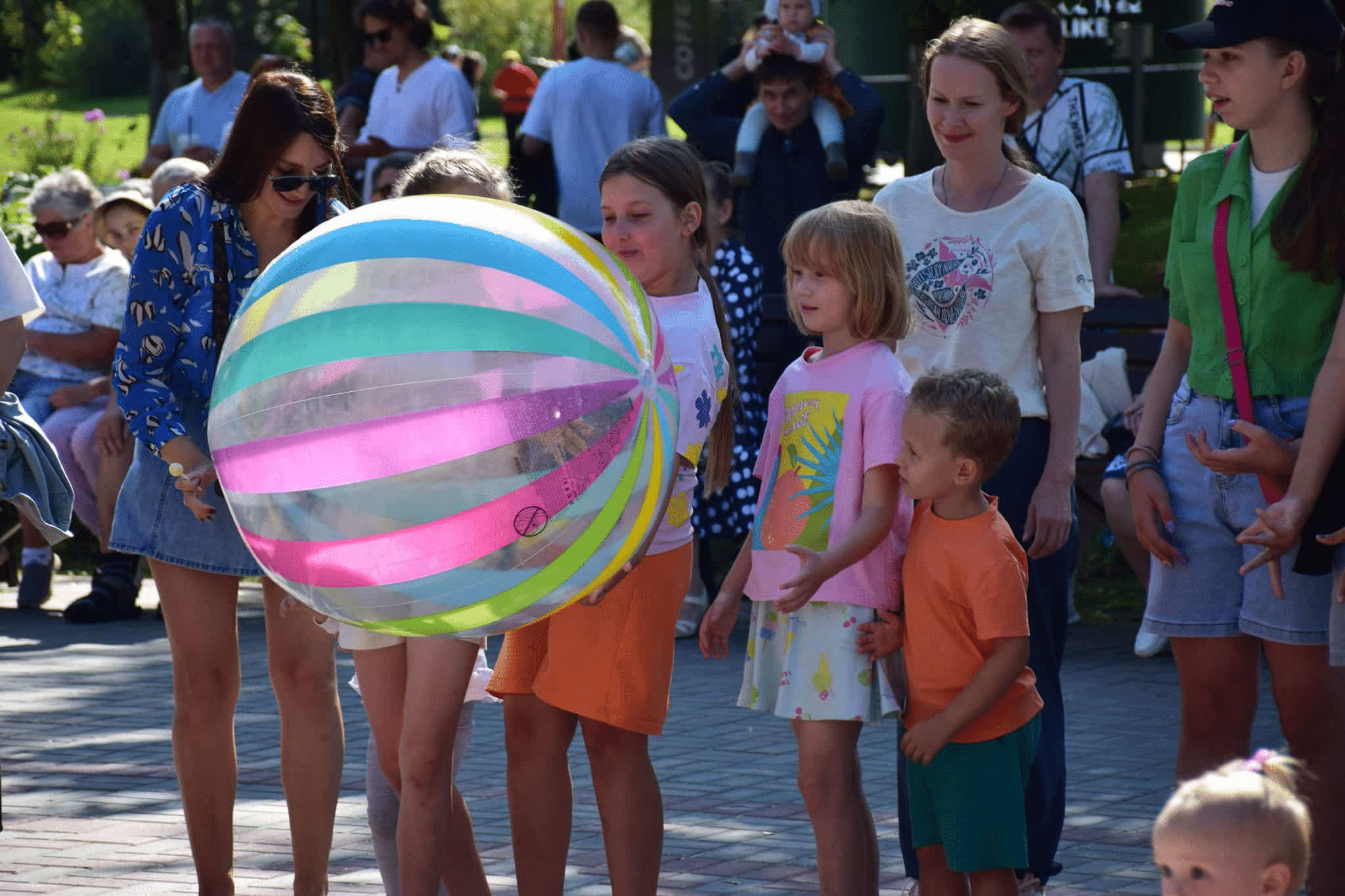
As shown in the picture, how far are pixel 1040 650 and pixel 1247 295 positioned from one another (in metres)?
1.08

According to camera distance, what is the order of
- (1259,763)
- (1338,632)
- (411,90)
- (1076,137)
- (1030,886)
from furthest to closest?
1. (411,90)
2. (1076,137)
3. (1030,886)
4. (1338,632)
5. (1259,763)

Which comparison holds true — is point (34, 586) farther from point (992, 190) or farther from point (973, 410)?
point (973, 410)

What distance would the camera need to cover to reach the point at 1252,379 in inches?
163

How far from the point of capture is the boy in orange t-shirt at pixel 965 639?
4012 millimetres

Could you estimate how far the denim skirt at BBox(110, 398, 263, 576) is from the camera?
14.8 feet

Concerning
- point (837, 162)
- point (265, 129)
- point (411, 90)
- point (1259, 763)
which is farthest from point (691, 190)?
point (411, 90)

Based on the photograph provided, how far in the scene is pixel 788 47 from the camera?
30.9 feet

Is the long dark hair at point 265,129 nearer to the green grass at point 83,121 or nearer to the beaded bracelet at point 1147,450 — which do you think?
the beaded bracelet at point 1147,450

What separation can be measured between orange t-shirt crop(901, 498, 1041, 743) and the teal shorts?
1.5 inches

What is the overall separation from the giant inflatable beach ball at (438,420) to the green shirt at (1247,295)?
1427mm

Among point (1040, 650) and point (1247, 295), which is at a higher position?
point (1247, 295)

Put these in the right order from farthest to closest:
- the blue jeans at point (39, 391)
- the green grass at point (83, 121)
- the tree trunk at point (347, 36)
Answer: the green grass at point (83, 121)
the tree trunk at point (347, 36)
the blue jeans at point (39, 391)

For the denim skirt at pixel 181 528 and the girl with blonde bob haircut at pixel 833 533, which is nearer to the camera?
the girl with blonde bob haircut at pixel 833 533

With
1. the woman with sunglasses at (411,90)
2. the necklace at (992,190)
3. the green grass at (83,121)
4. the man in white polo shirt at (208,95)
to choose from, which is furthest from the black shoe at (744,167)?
the green grass at (83,121)
